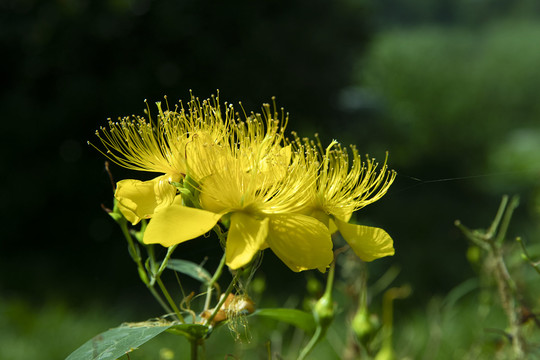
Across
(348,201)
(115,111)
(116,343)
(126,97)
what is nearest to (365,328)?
(348,201)

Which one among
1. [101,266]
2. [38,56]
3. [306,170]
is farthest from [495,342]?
[38,56]

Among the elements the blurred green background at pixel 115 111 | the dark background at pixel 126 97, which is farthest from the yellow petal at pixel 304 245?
the dark background at pixel 126 97

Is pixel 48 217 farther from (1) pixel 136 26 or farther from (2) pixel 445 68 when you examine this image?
(2) pixel 445 68

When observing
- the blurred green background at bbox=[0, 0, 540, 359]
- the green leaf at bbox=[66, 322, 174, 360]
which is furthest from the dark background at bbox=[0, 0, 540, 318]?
the green leaf at bbox=[66, 322, 174, 360]

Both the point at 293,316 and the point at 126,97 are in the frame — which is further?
the point at 126,97

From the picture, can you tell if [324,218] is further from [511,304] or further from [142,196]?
[511,304]

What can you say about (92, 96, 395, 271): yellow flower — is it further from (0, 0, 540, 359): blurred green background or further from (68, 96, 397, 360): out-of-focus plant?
(0, 0, 540, 359): blurred green background
